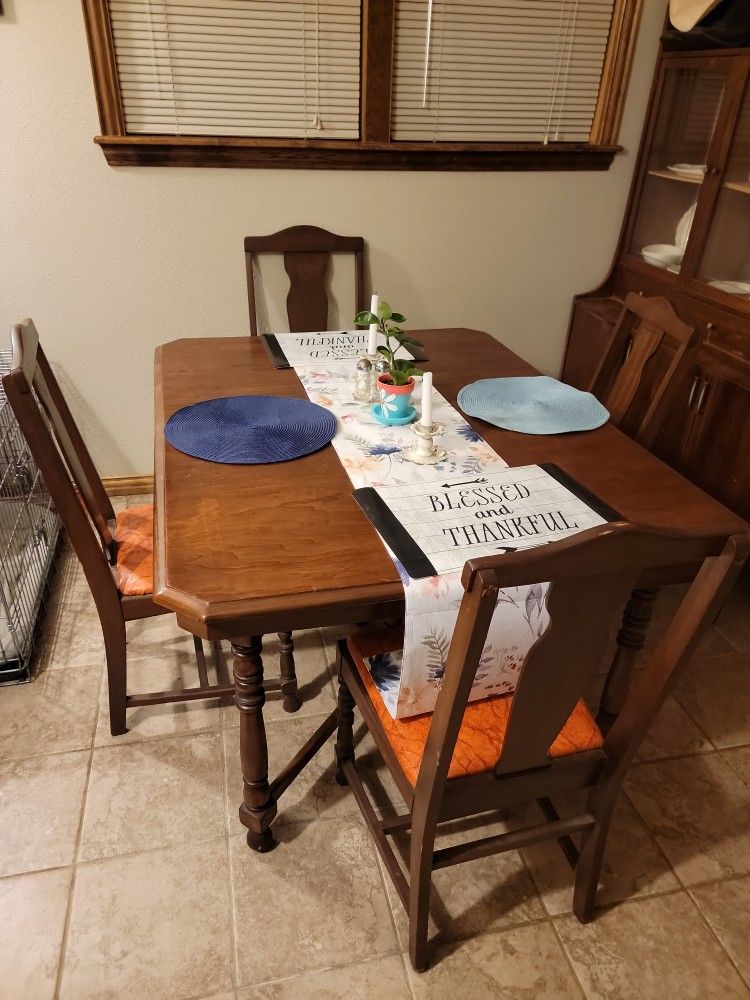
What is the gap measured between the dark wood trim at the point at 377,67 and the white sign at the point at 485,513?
64.3 inches

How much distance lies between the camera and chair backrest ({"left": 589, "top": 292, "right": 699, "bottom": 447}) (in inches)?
68.6

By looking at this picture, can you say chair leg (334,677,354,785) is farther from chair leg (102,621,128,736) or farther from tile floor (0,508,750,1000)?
chair leg (102,621,128,736)

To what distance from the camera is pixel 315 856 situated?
1.52 metres

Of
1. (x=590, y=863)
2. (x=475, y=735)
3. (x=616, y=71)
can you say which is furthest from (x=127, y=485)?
(x=616, y=71)

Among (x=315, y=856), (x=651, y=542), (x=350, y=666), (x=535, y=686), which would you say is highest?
(x=651, y=542)

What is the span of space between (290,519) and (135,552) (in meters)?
0.61

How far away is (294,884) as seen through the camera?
1.47 meters

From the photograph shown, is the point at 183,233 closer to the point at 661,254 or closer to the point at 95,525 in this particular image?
the point at 95,525

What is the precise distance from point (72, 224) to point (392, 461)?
165 cm

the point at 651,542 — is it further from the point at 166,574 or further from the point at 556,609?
the point at 166,574

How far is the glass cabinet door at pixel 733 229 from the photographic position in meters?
2.26

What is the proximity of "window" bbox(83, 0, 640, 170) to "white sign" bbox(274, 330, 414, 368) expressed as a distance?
74 cm

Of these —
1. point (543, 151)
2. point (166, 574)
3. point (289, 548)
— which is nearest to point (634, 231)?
point (543, 151)

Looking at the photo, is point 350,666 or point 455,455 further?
point 455,455
